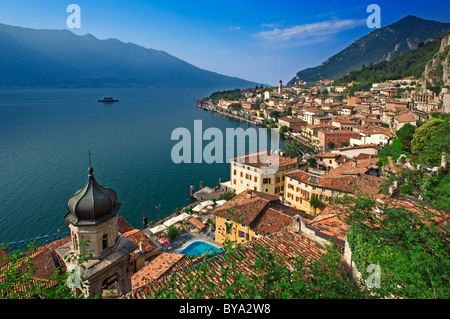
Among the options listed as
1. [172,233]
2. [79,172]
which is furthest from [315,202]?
[79,172]

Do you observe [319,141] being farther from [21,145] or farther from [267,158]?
[21,145]

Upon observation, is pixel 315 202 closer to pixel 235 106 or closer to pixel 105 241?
pixel 105 241

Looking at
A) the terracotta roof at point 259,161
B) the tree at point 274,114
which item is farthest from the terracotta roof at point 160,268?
the tree at point 274,114

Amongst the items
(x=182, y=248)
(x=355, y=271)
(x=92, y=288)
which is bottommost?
(x=182, y=248)

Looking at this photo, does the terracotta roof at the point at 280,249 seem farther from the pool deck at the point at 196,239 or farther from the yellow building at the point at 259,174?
the yellow building at the point at 259,174
